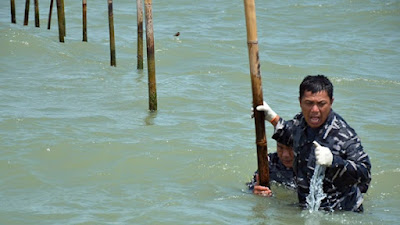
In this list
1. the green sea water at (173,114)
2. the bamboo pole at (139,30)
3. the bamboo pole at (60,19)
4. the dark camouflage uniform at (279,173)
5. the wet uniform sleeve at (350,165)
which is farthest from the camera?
the bamboo pole at (60,19)

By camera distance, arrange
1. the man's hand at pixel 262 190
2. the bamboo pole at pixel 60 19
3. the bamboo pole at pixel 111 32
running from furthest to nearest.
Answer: the bamboo pole at pixel 60 19 < the bamboo pole at pixel 111 32 < the man's hand at pixel 262 190

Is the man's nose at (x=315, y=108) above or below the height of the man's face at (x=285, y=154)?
above

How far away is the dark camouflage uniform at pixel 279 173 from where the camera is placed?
7148 millimetres

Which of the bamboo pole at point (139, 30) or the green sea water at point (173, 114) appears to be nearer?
the green sea water at point (173, 114)

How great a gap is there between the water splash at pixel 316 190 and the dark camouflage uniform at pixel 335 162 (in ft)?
0.11

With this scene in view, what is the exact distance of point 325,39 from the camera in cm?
1728

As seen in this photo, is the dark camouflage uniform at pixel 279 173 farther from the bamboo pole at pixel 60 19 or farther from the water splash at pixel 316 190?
the bamboo pole at pixel 60 19

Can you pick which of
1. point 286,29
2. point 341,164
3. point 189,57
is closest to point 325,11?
point 286,29

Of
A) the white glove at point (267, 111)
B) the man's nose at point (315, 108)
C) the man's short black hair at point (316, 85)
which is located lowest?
the white glove at point (267, 111)

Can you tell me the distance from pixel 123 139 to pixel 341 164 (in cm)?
382

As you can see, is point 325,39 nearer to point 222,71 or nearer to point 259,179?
point 222,71

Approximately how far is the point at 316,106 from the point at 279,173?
1.49 meters

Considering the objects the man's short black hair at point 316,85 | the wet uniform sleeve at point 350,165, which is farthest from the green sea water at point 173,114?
the man's short black hair at point 316,85

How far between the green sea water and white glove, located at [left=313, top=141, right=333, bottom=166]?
81 centimetres
